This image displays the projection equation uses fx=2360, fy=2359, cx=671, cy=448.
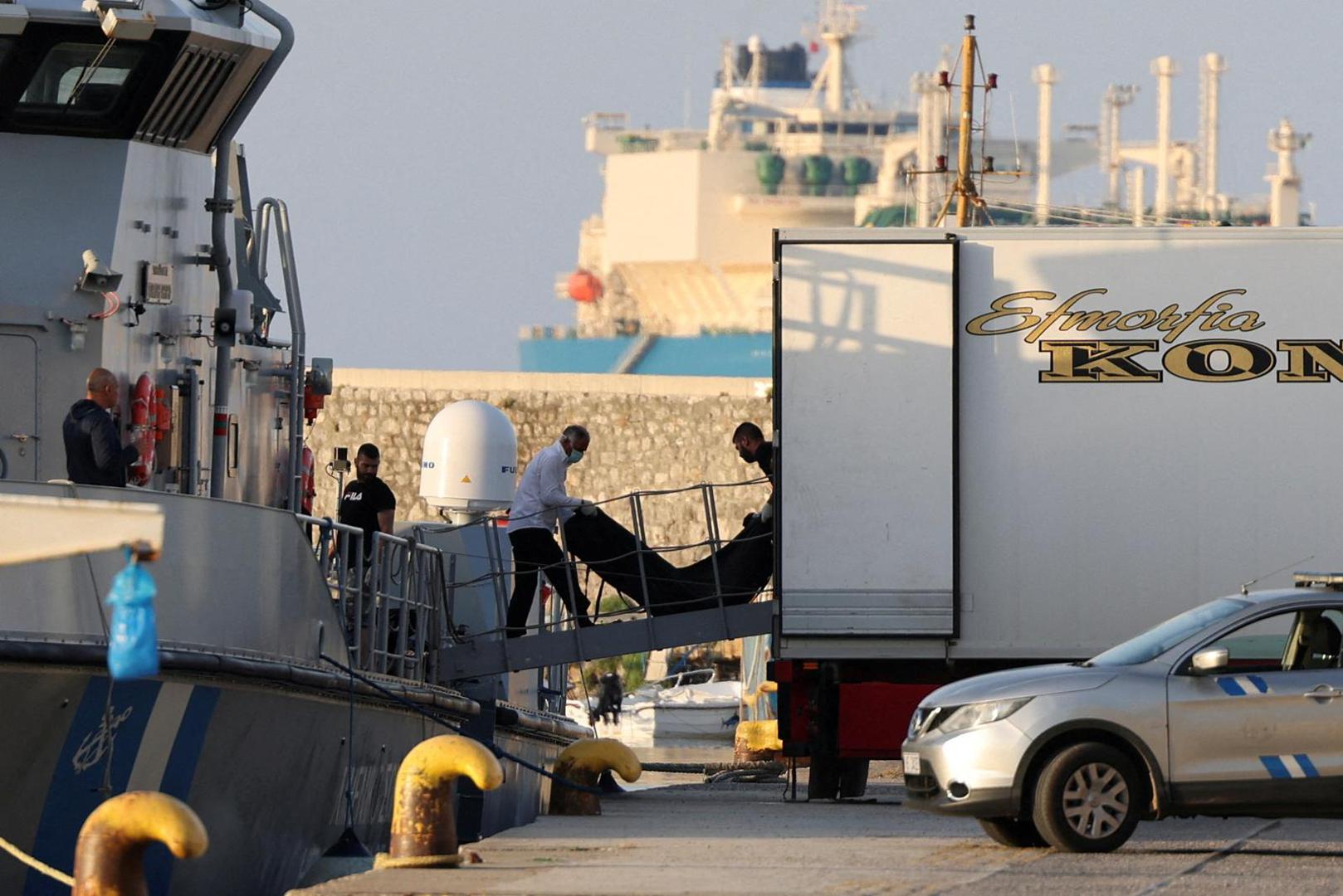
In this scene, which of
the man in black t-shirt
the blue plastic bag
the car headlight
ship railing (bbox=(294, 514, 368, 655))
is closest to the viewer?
the blue plastic bag

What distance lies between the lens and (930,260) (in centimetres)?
1402

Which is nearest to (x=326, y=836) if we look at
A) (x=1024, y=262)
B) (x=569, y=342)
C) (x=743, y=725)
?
(x=1024, y=262)

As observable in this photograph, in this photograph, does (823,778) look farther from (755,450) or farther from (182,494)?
(182,494)

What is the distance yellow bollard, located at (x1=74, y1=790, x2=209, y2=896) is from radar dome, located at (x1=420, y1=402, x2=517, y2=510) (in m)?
12.3

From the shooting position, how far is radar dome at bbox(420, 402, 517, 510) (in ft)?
66.2

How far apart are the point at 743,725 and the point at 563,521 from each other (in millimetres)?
12809

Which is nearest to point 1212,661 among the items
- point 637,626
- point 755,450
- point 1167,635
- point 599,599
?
point 1167,635

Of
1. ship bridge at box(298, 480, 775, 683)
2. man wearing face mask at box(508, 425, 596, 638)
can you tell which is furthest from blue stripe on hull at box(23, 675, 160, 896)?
man wearing face mask at box(508, 425, 596, 638)

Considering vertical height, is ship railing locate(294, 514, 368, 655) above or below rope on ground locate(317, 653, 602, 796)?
above

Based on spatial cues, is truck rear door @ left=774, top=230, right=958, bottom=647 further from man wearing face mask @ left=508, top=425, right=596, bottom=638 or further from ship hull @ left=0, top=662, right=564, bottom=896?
ship hull @ left=0, top=662, right=564, bottom=896

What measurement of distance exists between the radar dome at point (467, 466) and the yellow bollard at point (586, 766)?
19.2ft

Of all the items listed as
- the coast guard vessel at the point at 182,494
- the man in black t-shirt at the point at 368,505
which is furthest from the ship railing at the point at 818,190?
the coast guard vessel at the point at 182,494

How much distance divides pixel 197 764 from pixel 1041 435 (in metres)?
5.77

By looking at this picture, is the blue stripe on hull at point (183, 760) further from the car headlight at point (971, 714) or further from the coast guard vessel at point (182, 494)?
the car headlight at point (971, 714)
